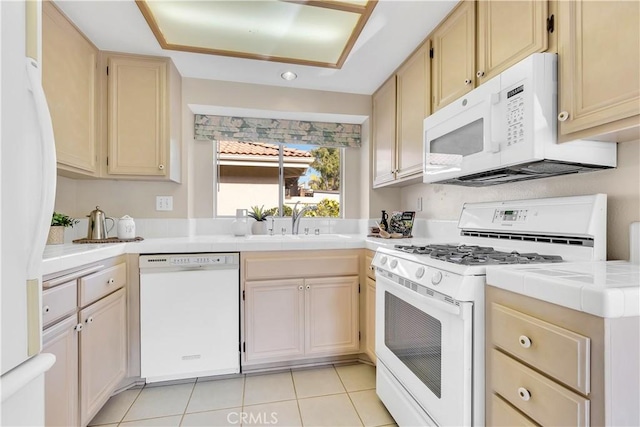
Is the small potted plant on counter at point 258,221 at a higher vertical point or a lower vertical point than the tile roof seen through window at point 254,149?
lower

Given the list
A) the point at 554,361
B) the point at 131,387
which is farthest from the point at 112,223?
the point at 554,361

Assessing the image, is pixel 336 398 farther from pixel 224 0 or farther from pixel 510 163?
pixel 224 0

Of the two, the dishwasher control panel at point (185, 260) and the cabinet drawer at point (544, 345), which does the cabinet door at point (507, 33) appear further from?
the dishwasher control panel at point (185, 260)

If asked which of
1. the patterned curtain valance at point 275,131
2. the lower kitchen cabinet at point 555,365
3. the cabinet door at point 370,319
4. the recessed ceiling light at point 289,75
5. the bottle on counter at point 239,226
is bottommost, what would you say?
the cabinet door at point 370,319

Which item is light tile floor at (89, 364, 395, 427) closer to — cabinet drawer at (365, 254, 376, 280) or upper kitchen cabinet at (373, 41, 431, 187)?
cabinet drawer at (365, 254, 376, 280)

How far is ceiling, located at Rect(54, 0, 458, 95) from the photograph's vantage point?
5.43ft

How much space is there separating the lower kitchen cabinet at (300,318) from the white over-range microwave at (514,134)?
44.4 inches

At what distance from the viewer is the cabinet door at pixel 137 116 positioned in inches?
82.6

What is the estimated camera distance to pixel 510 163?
1230 millimetres

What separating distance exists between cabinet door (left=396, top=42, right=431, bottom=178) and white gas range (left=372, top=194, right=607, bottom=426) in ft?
1.90

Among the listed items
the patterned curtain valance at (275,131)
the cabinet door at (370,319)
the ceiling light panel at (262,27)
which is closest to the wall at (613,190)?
the cabinet door at (370,319)

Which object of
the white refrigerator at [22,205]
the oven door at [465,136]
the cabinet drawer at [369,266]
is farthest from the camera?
the cabinet drawer at [369,266]

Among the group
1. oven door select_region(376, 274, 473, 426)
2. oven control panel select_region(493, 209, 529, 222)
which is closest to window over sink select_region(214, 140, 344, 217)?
oven door select_region(376, 274, 473, 426)

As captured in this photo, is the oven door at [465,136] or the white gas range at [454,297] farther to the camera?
the oven door at [465,136]
